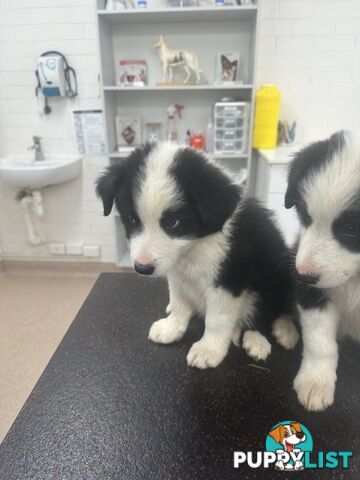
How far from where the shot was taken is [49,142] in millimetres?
3158

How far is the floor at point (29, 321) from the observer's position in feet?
6.69

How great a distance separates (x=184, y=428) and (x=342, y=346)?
25.3 inches

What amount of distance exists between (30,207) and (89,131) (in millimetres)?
971

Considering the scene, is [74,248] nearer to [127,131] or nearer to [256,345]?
[127,131]

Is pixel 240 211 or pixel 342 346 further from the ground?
pixel 240 211

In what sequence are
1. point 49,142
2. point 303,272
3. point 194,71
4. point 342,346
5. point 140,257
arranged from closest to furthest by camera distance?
point 303,272 < point 140,257 < point 342,346 < point 194,71 < point 49,142

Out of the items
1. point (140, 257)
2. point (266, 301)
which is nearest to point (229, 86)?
point (266, 301)

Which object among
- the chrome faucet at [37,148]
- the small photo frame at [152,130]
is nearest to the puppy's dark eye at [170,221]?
the small photo frame at [152,130]

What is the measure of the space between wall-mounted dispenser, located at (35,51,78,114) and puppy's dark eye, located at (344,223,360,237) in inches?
111

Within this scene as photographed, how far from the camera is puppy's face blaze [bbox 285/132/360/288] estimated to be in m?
0.74

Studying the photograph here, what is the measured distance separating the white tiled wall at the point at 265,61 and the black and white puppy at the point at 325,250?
239cm

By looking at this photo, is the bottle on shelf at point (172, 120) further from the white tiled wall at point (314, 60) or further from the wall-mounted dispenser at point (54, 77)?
the wall-mounted dispenser at point (54, 77)

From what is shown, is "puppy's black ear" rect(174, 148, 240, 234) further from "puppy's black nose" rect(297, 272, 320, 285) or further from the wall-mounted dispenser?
the wall-mounted dispenser

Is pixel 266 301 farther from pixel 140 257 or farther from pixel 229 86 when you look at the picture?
pixel 229 86
